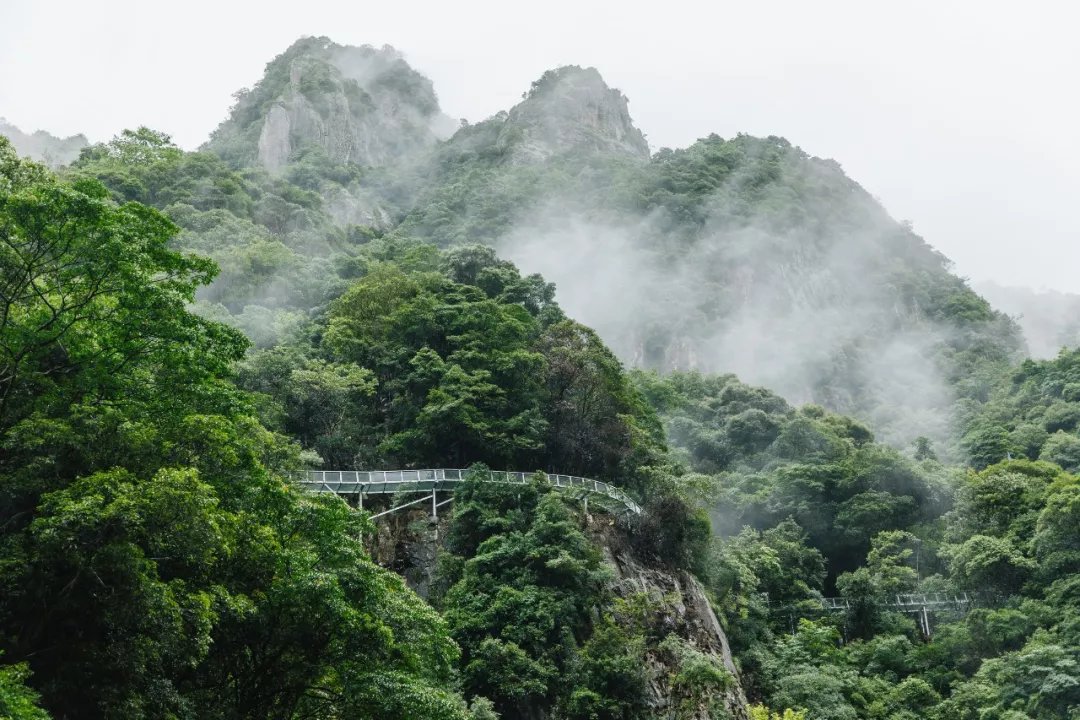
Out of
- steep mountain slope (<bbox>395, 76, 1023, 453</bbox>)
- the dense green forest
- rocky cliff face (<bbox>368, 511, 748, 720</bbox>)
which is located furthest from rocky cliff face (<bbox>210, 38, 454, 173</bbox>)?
rocky cliff face (<bbox>368, 511, 748, 720</bbox>)

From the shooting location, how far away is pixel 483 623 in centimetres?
2427

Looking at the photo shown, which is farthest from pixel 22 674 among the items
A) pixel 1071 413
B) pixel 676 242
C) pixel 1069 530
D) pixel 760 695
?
pixel 676 242

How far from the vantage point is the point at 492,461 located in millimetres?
31703

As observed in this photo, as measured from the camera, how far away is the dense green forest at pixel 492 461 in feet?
43.8

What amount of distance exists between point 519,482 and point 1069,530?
20814 millimetres

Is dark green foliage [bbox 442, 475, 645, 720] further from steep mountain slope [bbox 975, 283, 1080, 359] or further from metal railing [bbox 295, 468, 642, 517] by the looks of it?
steep mountain slope [bbox 975, 283, 1080, 359]

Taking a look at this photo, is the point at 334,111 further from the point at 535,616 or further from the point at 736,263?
the point at 535,616

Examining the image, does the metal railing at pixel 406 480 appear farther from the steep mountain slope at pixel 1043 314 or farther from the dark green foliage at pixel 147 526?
the steep mountain slope at pixel 1043 314

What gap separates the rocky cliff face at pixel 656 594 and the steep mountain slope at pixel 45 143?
75.8m

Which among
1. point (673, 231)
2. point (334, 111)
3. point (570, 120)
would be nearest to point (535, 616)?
point (673, 231)

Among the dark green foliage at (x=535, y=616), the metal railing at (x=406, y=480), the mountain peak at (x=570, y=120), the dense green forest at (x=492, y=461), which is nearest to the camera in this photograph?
the dense green forest at (x=492, y=461)

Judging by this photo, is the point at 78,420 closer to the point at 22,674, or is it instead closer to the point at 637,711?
the point at 22,674

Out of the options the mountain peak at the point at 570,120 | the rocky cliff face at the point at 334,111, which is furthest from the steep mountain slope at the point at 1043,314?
the rocky cliff face at the point at 334,111

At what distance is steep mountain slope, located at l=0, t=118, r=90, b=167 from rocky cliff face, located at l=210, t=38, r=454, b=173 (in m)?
12.9
